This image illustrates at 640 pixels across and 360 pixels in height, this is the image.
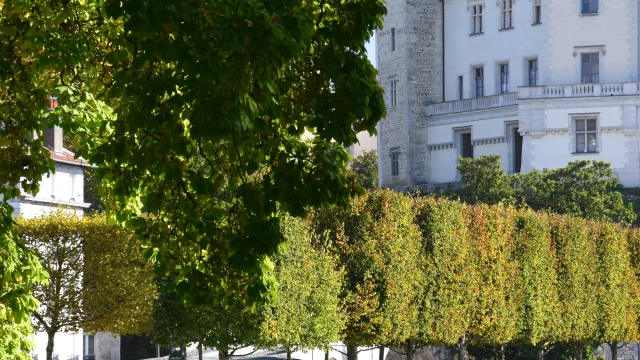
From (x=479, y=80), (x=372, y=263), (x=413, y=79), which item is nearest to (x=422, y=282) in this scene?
(x=372, y=263)

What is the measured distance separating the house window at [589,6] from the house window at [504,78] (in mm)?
6564

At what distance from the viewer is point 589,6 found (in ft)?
276

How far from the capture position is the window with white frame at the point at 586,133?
80812mm

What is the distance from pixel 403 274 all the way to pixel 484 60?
54.4 metres

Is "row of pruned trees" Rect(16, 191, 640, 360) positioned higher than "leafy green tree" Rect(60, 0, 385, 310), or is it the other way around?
"leafy green tree" Rect(60, 0, 385, 310)

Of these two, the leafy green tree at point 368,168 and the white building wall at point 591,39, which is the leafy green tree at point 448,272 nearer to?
the white building wall at point 591,39

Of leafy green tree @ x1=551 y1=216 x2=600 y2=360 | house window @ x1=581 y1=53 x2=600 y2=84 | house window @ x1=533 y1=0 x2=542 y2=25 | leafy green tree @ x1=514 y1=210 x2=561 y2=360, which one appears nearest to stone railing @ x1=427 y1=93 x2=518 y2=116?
house window @ x1=581 y1=53 x2=600 y2=84

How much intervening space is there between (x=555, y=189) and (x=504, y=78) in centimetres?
2229

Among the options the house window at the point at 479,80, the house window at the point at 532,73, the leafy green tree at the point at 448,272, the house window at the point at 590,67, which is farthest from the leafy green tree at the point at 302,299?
the house window at the point at 479,80

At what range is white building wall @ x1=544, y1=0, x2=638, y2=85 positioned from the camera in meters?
82.8

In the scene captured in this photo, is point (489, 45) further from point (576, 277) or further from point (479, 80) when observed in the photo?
point (576, 277)

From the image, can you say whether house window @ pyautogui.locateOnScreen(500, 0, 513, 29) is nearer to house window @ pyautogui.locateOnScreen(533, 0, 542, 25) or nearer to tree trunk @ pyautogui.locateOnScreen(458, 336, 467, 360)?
house window @ pyautogui.locateOnScreen(533, 0, 542, 25)

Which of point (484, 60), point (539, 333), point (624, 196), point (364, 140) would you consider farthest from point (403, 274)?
point (364, 140)

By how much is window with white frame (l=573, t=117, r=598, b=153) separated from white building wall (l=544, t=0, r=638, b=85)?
338 centimetres
